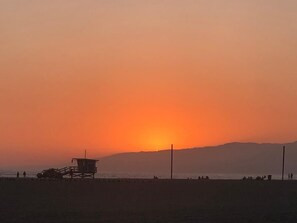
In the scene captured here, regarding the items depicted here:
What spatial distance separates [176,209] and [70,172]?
60.2 m

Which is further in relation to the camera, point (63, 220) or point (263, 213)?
point (263, 213)

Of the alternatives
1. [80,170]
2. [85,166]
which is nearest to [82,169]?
[80,170]

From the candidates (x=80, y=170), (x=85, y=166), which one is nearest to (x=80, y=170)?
(x=80, y=170)

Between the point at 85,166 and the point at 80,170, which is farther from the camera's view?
the point at 80,170

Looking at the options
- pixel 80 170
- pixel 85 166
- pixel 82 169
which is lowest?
pixel 80 170

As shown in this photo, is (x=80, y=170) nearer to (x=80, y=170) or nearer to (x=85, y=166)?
(x=80, y=170)

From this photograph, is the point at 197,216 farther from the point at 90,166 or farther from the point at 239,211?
the point at 90,166

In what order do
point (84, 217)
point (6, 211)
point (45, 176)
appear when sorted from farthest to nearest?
1. point (45, 176)
2. point (6, 211)
3. point (84, 217)

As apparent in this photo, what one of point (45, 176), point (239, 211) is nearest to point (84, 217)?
point (239, 211)

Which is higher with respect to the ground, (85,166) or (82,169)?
(85,166)

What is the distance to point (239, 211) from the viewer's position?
31.1 metres

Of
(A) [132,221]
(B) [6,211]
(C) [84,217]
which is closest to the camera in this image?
(A) [132,221]

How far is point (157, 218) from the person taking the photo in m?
26.6

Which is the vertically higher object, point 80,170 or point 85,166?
point 85,166
